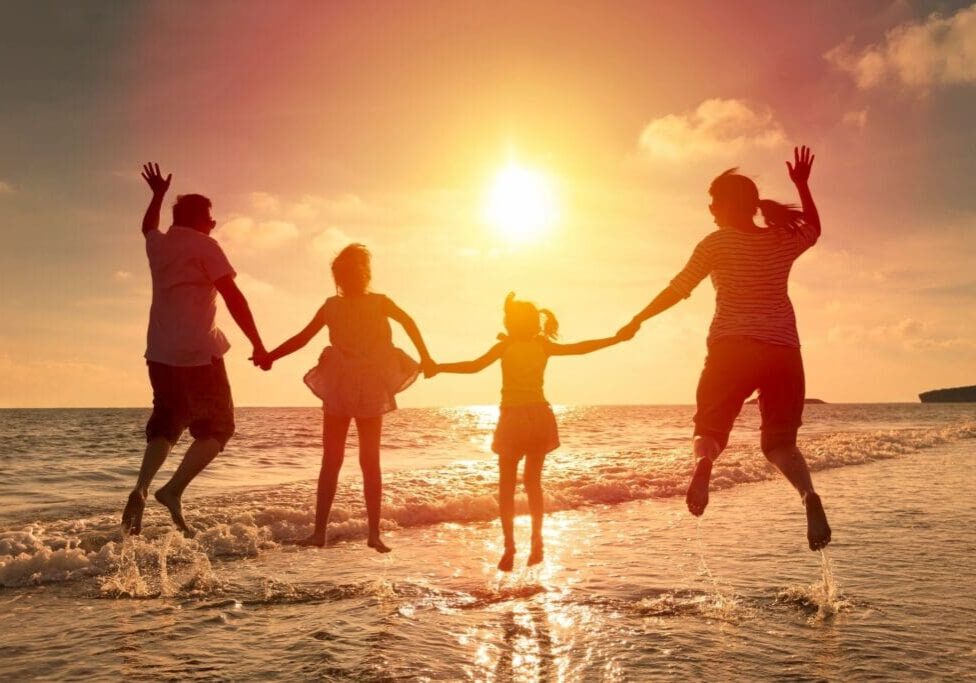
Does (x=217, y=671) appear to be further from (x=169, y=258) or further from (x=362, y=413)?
(x=169, y=258)

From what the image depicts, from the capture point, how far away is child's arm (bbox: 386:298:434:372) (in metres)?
6.88

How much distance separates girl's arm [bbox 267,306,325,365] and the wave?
6.52 feet

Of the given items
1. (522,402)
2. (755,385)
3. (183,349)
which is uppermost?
(183,349)

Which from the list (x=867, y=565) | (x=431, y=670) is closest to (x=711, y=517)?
(x=867, y=565)

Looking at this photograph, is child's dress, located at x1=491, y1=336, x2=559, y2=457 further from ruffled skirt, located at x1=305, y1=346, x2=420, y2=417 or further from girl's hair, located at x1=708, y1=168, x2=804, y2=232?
girl's hair, located at x1=708, y1=168, x2=804, y2=232

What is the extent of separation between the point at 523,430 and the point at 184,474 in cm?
299

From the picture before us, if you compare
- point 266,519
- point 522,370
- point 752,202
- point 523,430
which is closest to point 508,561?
point 523,430

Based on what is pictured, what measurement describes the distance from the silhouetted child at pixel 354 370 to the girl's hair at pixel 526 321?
0.97 meters

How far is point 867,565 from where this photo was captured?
24.5ft

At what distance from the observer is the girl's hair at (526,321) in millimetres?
7176

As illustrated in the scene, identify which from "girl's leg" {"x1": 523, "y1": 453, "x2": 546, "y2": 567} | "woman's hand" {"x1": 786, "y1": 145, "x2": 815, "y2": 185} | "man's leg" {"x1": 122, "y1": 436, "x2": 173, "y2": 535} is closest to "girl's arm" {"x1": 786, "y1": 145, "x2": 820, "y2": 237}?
"woman's hand" {"x1": 786, "y1": 145, "x2": 815, "y2": 185}

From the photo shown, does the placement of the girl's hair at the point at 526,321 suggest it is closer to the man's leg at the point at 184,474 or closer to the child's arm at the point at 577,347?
the child's arm at the point at 577,347

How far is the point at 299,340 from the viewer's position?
21.9ft

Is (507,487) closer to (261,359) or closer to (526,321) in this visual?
(526,321)
